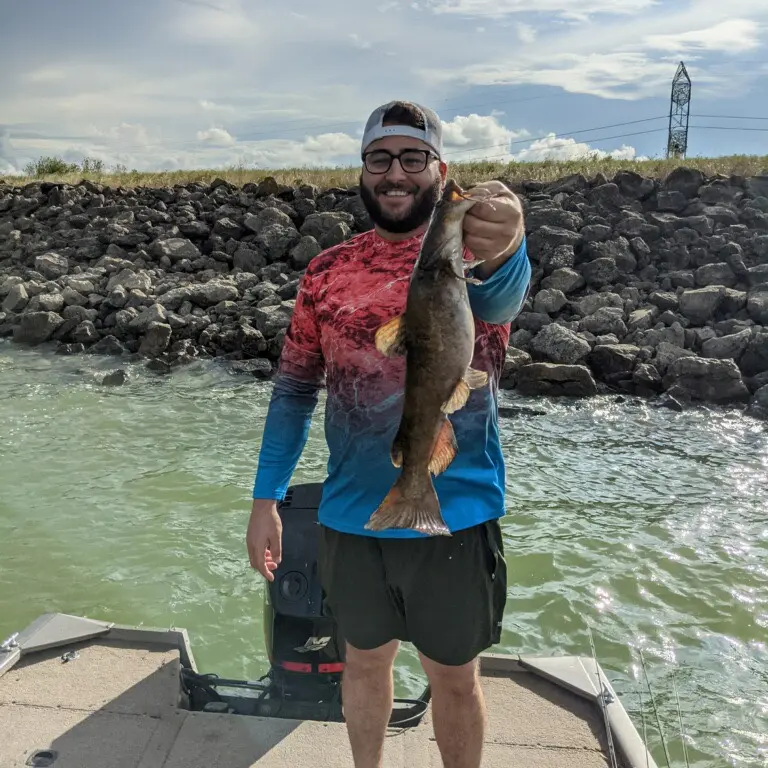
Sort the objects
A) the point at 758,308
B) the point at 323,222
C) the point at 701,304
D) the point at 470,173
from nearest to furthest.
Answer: the point at 758,308 → the point at 701,304 → the point at 323,222 → the point at 470,173

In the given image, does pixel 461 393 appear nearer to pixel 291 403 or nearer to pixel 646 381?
pixel 291 403

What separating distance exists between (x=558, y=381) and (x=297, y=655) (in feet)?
29.3

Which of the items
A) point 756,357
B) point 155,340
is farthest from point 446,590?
point 155,340

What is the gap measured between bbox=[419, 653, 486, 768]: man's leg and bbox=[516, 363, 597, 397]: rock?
9115mm

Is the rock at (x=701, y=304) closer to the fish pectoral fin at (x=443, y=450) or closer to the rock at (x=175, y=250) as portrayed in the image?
the rock at (x=175, y=250)

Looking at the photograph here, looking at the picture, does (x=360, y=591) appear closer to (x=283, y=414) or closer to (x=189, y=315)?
(x=283, y=414)

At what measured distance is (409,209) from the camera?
8.26ft

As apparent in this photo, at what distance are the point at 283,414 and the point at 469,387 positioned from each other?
0.92 m

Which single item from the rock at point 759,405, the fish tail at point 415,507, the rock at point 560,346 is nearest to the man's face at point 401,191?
the fish tail at point 415,507

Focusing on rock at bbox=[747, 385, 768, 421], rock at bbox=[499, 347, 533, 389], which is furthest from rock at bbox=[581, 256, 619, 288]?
rock at bbox=[747, 385, 768, 421]

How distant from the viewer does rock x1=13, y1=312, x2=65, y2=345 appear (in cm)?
1458

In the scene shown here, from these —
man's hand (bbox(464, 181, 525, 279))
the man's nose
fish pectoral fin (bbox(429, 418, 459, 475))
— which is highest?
the man's nose

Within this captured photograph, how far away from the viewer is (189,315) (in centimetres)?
1477

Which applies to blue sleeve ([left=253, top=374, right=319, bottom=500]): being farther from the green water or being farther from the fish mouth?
the green water
